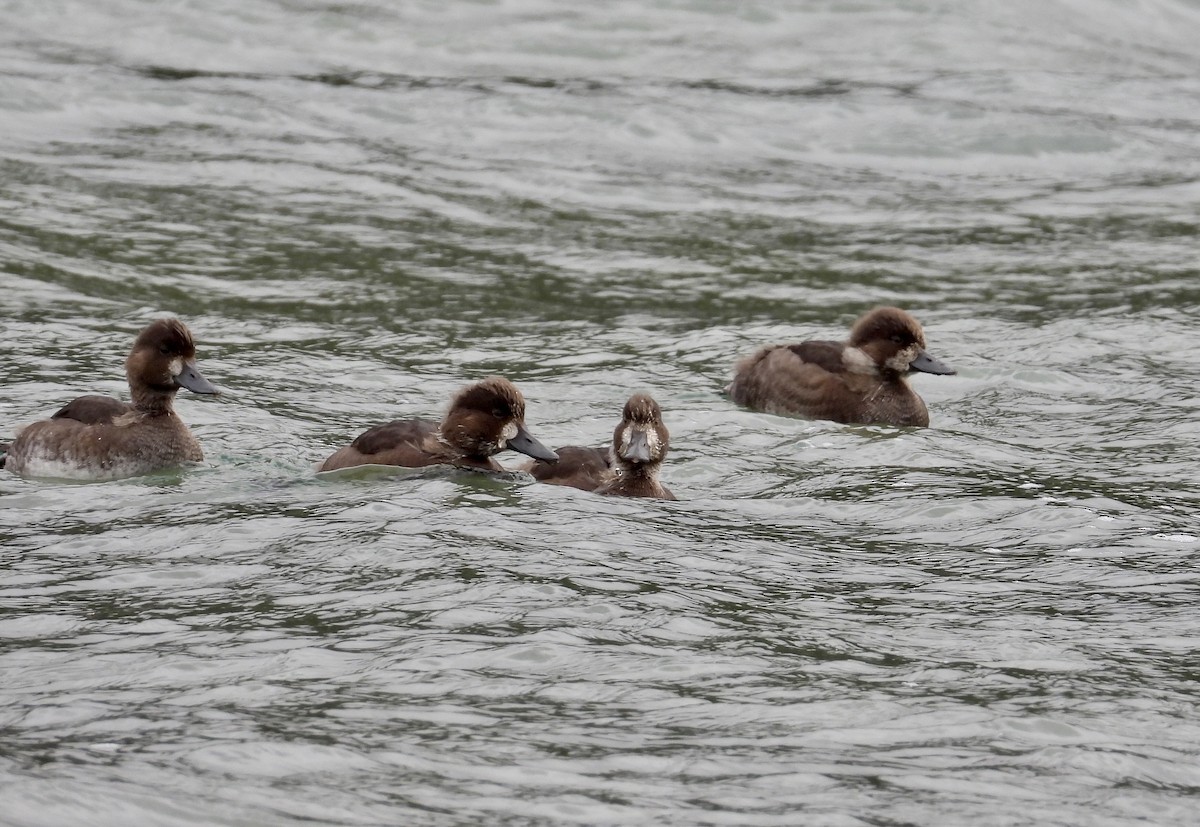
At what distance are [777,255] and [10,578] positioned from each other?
9.32 meters

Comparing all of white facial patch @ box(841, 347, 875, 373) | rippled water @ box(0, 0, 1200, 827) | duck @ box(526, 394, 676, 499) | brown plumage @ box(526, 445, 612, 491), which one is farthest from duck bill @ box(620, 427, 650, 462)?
white facial patch @ box(841, 347, 875, 373)

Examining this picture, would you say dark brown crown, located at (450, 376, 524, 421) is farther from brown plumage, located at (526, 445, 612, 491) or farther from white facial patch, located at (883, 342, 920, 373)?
white facial patch, located at (883, 342, 920, 373)

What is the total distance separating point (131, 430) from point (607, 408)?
10.0ft

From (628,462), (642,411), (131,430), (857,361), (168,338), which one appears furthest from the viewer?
(857,361)

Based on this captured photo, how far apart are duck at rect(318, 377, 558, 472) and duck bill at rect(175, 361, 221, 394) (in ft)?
2.77

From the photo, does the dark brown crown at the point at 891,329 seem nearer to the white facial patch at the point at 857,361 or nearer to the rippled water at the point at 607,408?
the white facial patch at the point at 857,361

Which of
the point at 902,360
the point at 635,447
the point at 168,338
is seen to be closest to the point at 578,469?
the point at 635,447

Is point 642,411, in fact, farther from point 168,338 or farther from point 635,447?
point 168,338

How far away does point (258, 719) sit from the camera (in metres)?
6.26

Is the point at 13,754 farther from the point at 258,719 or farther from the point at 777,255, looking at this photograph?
the point at 777,255

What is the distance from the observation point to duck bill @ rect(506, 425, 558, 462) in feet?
32.1

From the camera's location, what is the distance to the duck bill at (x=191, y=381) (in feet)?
33.7

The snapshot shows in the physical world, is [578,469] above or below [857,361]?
below

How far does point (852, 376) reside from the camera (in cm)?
1198
